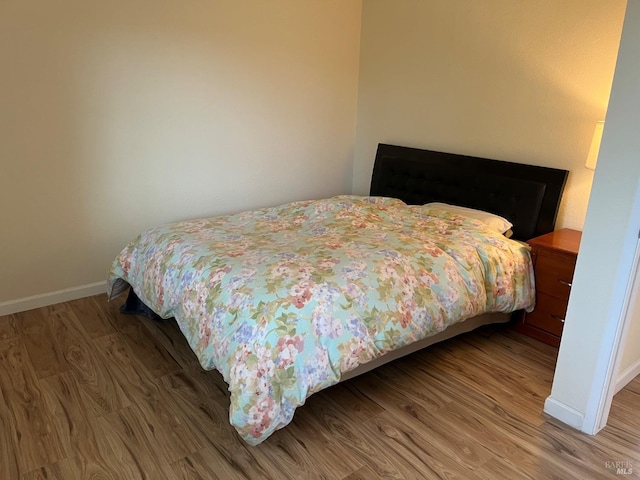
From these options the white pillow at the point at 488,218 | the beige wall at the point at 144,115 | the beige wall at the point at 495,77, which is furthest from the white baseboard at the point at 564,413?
the beige wall at the point at 144,115

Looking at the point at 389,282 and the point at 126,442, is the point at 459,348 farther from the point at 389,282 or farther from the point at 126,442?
the point at 126,442

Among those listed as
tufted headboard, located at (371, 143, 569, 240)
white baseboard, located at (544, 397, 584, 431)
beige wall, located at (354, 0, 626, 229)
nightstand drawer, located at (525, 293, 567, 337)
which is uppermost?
beige wall, located at (354, 0, 626, 229)

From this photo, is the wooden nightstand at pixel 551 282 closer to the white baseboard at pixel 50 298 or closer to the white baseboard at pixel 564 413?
the white baseboard at pixel 564 413

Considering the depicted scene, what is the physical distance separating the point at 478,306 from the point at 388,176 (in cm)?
169

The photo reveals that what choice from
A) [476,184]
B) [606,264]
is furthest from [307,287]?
[476,184]

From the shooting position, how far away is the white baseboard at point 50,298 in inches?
120

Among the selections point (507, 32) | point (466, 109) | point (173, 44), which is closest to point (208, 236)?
point (173, 44)

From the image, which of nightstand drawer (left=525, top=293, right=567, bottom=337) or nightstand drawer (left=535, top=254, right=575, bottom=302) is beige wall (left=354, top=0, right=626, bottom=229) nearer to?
nightstand drawer (left=535, top=254, right=575, bottom=302)

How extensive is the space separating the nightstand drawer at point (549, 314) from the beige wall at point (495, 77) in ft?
1.84

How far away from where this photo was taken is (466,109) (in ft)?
11.3

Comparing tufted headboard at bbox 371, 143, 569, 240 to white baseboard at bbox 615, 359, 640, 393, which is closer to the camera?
white baseboard at bbox 615, 359, 640, 393

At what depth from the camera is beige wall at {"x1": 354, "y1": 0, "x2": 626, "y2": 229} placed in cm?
279

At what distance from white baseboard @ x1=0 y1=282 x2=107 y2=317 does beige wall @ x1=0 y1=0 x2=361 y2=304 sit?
4 cm

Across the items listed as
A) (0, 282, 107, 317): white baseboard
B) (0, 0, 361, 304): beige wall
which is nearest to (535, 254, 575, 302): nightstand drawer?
(0, 0, 361, 304): beige wall
